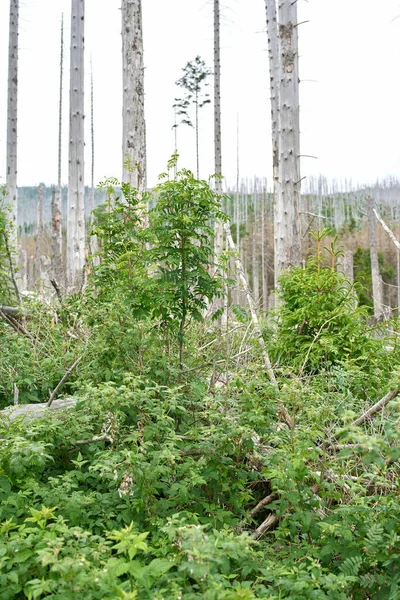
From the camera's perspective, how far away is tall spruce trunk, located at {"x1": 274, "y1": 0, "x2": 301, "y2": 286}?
8.02 metres

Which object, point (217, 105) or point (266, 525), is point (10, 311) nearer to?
point (266, 525)

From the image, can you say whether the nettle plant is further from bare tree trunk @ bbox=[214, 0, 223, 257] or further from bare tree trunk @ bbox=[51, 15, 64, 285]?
bare tree trunk @ bbox=[214, 0, 223, 257]

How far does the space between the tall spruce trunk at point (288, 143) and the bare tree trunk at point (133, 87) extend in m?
2.09

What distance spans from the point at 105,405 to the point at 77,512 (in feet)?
1.97

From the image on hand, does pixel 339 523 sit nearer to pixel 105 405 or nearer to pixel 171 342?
pixel 105 405

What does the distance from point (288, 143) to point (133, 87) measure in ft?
7.85

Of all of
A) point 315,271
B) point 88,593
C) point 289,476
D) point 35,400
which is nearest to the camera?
point 88,593

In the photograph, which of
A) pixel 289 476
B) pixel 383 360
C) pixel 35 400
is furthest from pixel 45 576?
pixel 383 360

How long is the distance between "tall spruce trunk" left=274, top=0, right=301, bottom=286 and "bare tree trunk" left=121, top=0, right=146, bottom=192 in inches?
82.1

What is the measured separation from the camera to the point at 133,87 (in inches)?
302

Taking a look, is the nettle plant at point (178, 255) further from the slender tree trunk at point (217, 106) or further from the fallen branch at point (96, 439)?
the slender tree trunk at point (217, 106)

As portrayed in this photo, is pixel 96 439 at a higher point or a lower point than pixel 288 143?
lower

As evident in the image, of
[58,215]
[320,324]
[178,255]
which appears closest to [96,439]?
[178,255]

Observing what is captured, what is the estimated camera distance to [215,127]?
16281 millimetres
